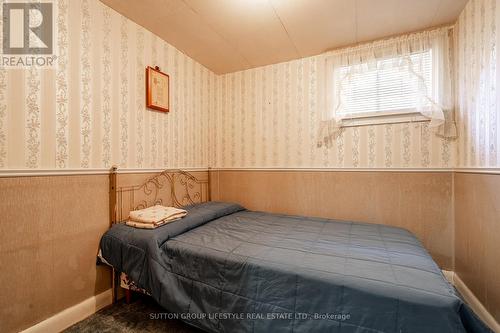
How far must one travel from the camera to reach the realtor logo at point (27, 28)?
55.8 inches

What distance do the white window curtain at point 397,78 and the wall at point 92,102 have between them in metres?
1.80

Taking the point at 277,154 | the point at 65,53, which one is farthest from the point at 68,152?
the point at 277,154

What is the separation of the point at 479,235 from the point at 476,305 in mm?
546

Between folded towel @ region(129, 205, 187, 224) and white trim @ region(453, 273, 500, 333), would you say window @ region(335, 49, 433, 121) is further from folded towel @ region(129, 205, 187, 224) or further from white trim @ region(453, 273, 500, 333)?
folded towel @ region(129, 205, 187, 224)

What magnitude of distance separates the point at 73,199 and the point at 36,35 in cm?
116

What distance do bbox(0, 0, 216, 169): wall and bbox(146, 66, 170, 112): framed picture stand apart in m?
0.06

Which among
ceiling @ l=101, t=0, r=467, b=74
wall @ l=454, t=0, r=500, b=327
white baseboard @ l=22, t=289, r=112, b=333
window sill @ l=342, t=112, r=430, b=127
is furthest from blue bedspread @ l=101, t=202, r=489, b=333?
ceiling @ l=101, t=0, r=467, b=74

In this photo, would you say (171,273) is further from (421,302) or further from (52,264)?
(421,302)

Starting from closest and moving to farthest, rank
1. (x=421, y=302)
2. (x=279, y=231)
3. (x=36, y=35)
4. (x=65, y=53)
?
1. (x=421, y=302)
2. (x=36, y=35)
3. (x=65, y=53)
4. (x=279, y=231)

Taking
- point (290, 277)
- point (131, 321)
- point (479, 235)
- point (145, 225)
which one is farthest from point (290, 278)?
point (479, 235)

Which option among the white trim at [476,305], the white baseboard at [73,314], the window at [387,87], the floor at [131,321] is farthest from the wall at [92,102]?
the white trim at [476,305]

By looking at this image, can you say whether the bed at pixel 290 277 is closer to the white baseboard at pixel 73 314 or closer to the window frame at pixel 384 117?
the white baseboard at pixel 73 314

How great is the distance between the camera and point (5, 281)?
4.51 feet

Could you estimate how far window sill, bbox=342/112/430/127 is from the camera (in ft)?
7.41
